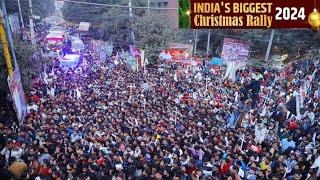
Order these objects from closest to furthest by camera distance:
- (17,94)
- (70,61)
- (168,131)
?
(168,131), (17,94), (70,61)

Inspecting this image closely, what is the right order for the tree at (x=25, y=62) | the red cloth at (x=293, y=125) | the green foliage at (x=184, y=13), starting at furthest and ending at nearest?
the tree at (x=25, y=62) → the red cloth at (x=293, y=125) → the green foliage at (x=184, y=13)

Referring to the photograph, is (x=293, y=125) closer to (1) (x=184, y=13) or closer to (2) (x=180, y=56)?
(1) (x=184, y=13)

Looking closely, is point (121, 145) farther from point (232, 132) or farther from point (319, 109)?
point (319, 109)

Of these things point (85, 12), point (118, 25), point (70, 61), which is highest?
point (85, 12)

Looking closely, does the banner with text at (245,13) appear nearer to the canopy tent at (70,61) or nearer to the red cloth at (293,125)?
the red cloth at (293,125)

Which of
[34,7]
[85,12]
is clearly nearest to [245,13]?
[85,12]

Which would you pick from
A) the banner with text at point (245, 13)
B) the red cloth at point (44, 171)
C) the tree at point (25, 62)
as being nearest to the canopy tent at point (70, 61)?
the tree at point (25, 62)

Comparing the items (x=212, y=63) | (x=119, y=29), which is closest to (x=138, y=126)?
(x=212, y=63)

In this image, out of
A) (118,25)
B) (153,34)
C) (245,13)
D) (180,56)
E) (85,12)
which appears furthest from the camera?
(85,12)
